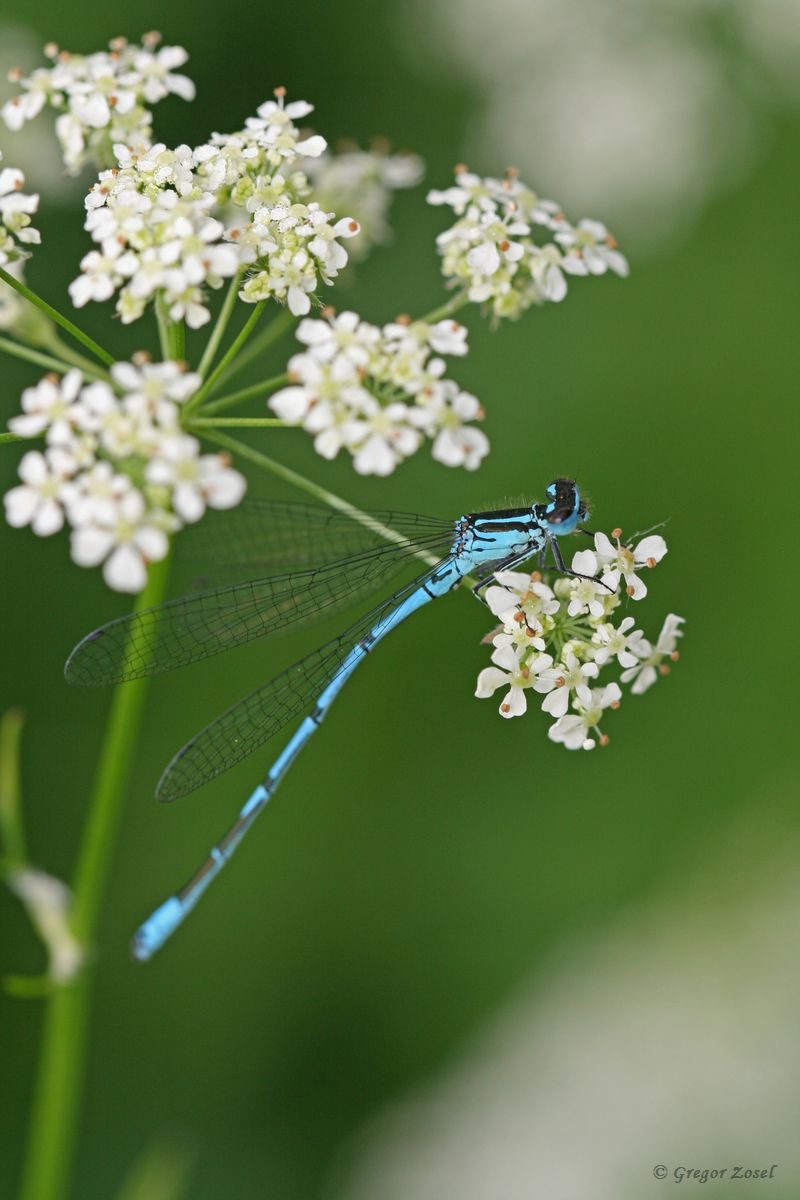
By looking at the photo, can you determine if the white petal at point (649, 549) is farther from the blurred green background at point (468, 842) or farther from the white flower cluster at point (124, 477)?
the blurred green background at point (468, 842)

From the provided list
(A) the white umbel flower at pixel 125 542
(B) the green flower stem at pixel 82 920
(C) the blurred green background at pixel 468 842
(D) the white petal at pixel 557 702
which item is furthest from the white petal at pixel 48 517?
(C) the blurred green background at pixel 468 842

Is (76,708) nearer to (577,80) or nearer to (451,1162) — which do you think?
(451,1162)

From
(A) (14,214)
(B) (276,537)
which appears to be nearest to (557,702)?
(B) (276,537)

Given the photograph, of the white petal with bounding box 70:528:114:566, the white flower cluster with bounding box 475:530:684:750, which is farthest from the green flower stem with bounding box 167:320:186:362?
the white flower cluster with bounding box 475:530:684:750

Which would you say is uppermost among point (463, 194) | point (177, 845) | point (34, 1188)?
point (463, 194)

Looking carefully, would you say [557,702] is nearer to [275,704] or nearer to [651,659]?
[651,659]

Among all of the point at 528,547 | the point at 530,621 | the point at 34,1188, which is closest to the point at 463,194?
the point at 528,547
